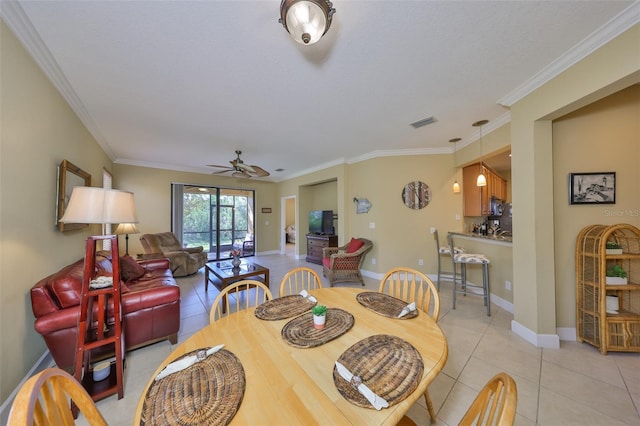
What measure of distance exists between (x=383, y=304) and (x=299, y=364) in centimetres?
81

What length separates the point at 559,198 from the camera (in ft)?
7.45

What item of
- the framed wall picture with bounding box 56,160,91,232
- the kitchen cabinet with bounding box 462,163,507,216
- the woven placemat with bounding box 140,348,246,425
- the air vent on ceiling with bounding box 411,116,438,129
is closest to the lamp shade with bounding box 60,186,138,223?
the framed wall picture with bounding box 56,160,91,232

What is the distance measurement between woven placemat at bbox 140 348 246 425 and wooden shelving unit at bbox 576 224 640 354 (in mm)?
3167

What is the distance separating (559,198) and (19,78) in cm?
485

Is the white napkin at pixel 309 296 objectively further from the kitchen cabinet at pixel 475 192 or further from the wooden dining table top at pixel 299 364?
the kitchen cabinet at pixel 475 192

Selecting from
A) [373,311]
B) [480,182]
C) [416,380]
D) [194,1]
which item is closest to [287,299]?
[373,311]

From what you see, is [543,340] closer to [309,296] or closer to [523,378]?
[523,378]

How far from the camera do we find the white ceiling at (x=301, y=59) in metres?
1.46

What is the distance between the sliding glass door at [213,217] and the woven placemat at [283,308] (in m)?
5.31

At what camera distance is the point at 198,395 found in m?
0.83

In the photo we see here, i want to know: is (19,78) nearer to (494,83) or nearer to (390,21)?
(390,21)

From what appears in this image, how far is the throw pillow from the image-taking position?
289cm

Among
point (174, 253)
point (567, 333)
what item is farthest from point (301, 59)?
point (174, 253)

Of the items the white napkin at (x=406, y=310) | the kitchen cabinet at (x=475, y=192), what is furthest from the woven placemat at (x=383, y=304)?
the kitchen cabinet at (x=475, y=192)
